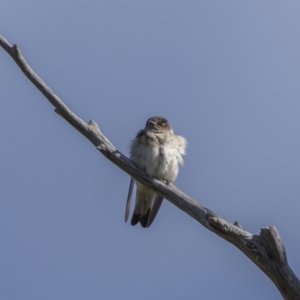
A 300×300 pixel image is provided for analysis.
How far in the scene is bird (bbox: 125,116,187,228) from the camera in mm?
8758

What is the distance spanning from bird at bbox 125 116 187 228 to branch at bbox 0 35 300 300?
4.50 feet

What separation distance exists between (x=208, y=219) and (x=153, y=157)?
8.46ft

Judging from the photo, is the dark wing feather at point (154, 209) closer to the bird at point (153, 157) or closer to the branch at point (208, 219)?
the bird at point (153, 157)

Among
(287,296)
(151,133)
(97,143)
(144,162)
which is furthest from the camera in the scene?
(151,133)

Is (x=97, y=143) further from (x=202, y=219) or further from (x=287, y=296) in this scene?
(x=287, y=296)

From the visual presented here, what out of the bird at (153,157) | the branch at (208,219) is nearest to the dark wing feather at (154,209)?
the bird at (153,157)

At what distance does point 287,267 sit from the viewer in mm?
5965

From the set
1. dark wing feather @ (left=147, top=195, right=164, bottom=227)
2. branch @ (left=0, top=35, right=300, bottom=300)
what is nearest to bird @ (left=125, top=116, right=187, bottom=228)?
dark wing feather @ (left=147, top=195, right=164, bottom=227)

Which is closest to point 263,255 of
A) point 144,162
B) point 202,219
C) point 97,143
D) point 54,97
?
point 202,219

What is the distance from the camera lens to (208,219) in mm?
6348

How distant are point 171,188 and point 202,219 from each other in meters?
0.62

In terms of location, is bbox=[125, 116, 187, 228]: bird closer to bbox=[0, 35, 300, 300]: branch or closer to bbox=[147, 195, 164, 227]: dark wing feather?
bbox=[147, 195, 164, 227]: dark wing feather

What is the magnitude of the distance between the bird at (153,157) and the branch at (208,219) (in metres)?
1.37

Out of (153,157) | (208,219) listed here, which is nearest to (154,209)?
(153,157)
